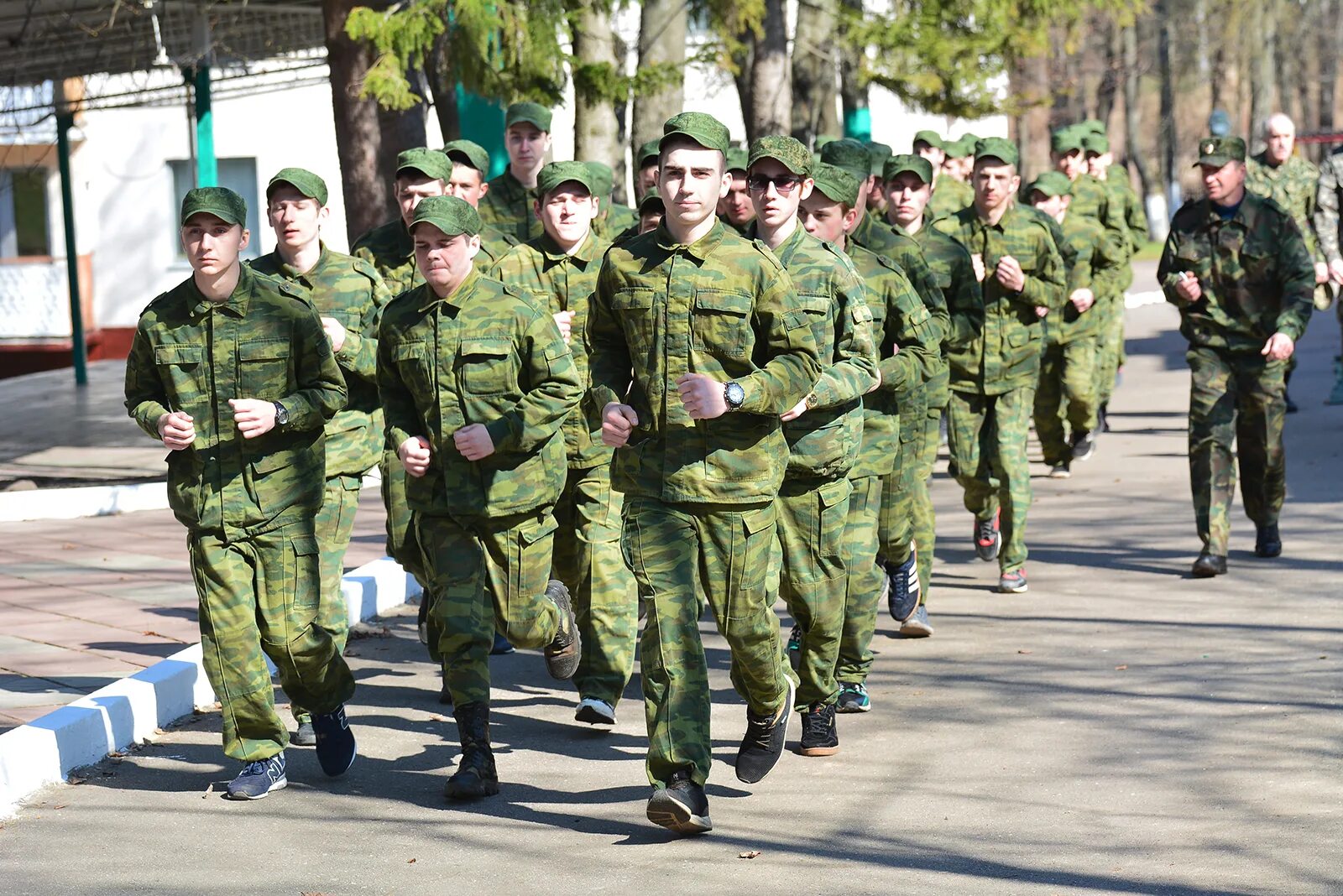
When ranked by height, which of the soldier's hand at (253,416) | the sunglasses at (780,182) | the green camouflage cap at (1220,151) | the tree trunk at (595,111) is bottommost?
the soldier's hand at (253,416)

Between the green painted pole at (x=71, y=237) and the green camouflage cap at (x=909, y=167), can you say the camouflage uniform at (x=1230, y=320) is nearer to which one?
the green camouflage cap at (x=909, y=167)

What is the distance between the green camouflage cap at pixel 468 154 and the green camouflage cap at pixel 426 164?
3.00ft

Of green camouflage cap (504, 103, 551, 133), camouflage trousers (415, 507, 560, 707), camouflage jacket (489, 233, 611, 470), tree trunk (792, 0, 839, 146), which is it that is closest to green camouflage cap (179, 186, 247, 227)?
camouflage trousers (415, 507, 560, 707)

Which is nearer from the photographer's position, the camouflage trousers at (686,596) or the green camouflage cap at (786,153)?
the camouflage trousers at (686,596)

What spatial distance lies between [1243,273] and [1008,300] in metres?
1.21

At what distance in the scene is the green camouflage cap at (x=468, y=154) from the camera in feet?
30.3

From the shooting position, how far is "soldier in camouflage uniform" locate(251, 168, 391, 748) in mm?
7574

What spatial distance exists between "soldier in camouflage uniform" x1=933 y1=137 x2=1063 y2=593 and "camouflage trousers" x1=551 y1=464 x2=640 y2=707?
2881mm

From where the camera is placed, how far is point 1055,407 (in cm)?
1363

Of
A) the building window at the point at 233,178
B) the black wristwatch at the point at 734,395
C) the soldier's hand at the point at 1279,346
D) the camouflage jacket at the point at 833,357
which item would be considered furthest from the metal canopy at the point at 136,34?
the building window at the point at 233,178

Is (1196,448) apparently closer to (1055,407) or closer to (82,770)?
(1055,407)

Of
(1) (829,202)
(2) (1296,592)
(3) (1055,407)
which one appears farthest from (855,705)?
(3) (1055,407)

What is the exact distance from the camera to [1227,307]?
34.2ft

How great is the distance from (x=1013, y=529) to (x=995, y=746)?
325 cm
